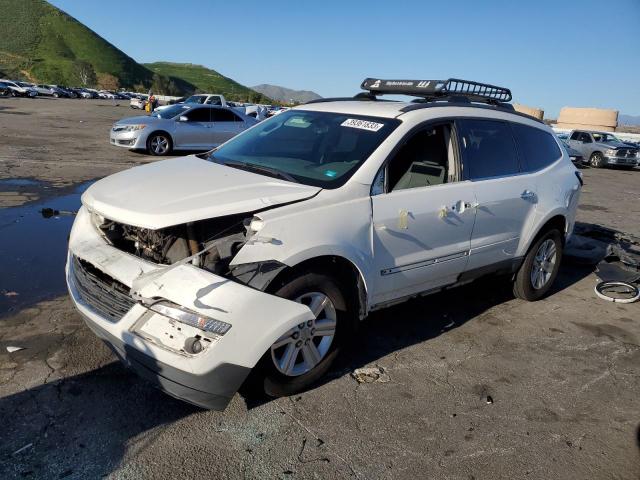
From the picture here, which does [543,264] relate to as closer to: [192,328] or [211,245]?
[211,245]

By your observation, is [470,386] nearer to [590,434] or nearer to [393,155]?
[590,434]

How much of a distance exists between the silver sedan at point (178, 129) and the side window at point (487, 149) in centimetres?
1130

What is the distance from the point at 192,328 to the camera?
8.99 ft

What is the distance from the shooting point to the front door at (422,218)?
3697mm

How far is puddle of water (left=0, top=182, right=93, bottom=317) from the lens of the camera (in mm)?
4555

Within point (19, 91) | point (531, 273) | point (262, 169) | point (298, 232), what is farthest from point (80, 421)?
point (19, 91)

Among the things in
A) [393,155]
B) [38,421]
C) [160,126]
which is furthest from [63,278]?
[160,126]

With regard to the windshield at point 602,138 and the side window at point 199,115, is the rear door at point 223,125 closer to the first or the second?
the side window at point 199,115

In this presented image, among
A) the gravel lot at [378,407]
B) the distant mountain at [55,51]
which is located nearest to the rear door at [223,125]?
the gravel lot at [378,407]

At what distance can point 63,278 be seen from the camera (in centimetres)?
496

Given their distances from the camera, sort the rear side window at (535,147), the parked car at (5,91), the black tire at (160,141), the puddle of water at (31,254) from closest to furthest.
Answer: the puddle of water at (31,254)
the rear side window at (535,147)
the black tire at (160,141)
the parked car at (5,91)

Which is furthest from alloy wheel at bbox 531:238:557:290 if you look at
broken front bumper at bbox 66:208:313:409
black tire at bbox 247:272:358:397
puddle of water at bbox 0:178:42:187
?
puddle of water at bbox 0:178:42:187

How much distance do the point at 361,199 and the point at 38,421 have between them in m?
2.30

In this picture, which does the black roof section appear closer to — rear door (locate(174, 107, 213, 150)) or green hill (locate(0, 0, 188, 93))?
rear door (locate(174, 107, 213, 150))
